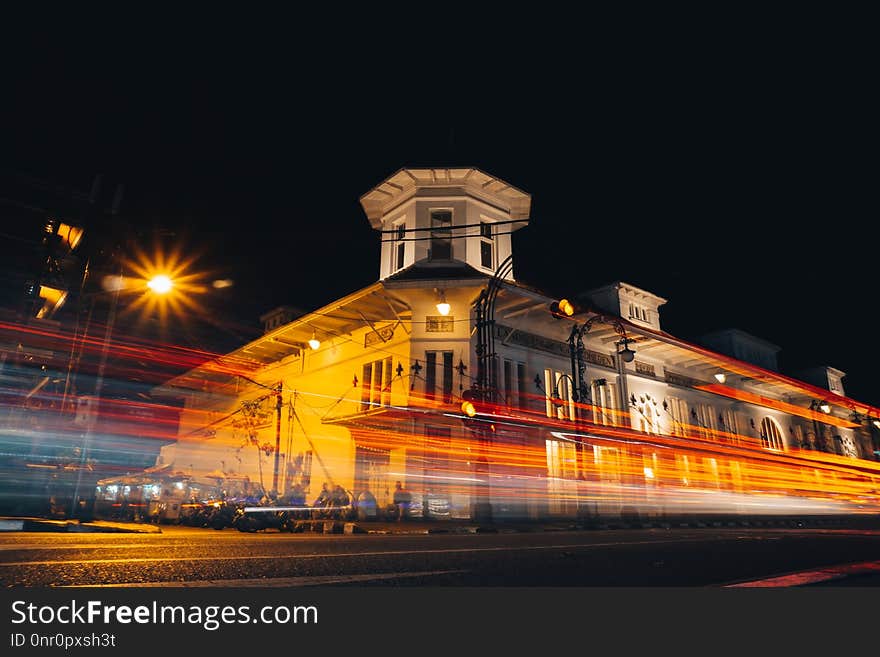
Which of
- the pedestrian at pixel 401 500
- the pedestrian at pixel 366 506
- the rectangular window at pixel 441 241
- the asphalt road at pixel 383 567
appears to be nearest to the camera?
the asphalt road at pixel 383 567

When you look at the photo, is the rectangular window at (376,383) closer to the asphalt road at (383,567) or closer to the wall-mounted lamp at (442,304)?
the wall-mounted lamp at (442,304)

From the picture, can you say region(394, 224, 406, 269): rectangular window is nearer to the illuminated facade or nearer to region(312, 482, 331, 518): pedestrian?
the illuminated facade

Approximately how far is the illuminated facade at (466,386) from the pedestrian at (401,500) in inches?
12.1

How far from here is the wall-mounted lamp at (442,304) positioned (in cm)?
1788

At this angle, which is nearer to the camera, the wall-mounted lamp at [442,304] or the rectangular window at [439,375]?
the wall-mounted lamp at [442,304]

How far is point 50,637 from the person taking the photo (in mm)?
2391

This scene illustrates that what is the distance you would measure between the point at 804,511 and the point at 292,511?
3189 cm

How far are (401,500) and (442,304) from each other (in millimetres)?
7033

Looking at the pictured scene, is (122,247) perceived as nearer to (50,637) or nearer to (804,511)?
(50,637)

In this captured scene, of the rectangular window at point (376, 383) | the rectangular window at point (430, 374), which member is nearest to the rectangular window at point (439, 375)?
the rectangular window at point (430, 374)

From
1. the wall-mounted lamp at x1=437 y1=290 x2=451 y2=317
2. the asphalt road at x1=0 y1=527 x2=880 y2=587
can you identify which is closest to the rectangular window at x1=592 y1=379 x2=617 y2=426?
the wall-mounted lamp at x1=437 y1=290 x2=451 y2=317

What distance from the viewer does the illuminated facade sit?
18.1 m

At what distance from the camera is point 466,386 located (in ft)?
59.0

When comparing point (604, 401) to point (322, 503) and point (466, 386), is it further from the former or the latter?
point (322, 503)
